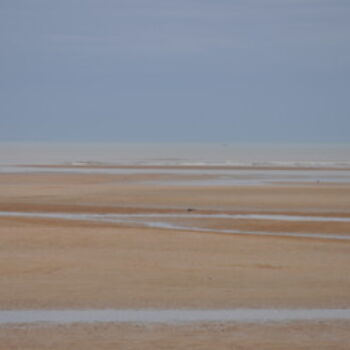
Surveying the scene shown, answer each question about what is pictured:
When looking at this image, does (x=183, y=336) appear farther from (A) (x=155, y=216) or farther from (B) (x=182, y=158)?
(B) (x=182, y=158)

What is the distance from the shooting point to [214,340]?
423 inches

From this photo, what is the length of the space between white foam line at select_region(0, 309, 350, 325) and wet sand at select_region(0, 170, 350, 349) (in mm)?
322

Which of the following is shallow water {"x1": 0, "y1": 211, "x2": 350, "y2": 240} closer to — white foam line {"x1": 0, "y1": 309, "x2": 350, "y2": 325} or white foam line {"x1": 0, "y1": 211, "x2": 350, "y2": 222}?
white foam line {"x1": 0, "y1": 211, "x2": 350, "y2": 222}

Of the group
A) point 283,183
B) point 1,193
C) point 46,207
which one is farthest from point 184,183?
point 46,207

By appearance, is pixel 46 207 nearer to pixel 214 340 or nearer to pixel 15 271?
pixel 15 271

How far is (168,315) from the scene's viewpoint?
12.2m

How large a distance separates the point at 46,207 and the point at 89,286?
642 inches

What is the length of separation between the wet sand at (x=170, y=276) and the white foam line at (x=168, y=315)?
1.06 ft

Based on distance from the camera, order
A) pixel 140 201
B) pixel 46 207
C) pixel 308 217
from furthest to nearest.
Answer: pixel 140 201 → pixel 46 207 → pixel 308 217

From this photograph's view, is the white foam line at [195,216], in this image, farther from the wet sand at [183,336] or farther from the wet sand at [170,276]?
the wet sand at [183,336]

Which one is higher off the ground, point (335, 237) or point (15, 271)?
point (15, 271)

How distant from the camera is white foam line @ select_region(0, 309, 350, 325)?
39.0 ft

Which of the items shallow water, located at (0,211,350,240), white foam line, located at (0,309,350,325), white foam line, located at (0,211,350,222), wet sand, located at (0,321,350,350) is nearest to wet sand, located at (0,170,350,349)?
wet sand, located at (0,321,350,350)

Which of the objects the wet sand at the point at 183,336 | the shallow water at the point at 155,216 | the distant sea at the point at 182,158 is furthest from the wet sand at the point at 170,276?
the distant sea at the point at 182,158
